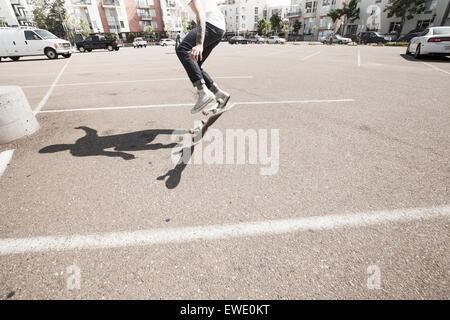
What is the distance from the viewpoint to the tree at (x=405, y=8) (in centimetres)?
4075

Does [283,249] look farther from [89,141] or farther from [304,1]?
[304,1]

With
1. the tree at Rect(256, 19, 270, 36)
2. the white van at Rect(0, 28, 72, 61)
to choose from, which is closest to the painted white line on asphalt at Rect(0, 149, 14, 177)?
the white van at Rect(0, 28, 72, 61)

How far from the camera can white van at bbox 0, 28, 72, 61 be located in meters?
16.2

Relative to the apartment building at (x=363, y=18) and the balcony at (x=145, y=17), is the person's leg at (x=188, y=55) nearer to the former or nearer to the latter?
the apartment building at (x=363, y=18)

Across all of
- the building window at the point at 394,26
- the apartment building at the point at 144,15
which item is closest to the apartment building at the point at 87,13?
the apartment building at the point at 144,15

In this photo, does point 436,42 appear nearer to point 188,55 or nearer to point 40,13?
point 188,55

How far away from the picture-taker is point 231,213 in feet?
6.79

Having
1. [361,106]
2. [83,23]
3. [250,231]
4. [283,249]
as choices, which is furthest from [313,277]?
[83,23]

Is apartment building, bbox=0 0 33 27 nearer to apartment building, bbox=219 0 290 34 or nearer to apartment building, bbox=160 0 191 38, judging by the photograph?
apartment building, bbox=160 0 191 38

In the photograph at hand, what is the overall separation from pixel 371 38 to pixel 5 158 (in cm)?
4693

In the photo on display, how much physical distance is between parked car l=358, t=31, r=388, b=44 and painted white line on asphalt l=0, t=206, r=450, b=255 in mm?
44228

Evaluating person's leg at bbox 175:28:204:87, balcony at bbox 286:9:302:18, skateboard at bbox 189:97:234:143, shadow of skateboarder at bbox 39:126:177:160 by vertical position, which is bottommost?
shadow of skateboarder at bbox 39:126:177:160

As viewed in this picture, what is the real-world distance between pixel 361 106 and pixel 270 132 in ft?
8.45

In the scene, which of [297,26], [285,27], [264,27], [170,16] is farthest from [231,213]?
[264,27]
